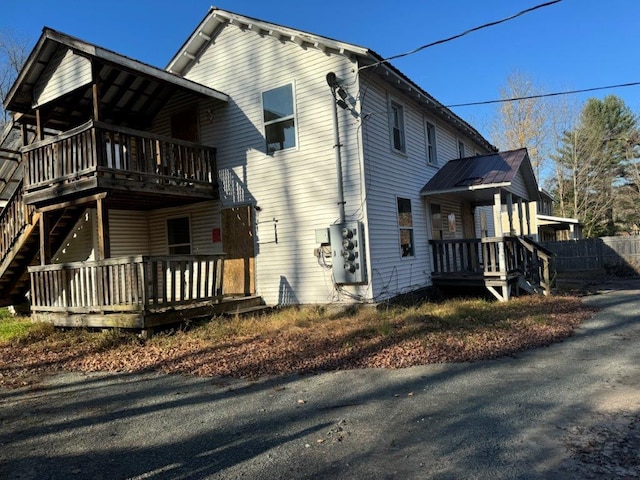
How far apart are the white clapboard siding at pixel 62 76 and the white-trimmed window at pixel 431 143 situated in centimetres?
951

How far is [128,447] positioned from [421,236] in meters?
10.4

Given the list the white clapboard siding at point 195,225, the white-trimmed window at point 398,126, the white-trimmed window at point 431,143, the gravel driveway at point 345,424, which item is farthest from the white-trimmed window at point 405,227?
the gravel driveway at point 345,424

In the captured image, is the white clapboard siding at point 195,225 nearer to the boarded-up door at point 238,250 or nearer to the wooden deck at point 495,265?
the boarded-up door at point 238,250

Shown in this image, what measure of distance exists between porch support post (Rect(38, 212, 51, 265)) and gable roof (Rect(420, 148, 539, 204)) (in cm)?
954

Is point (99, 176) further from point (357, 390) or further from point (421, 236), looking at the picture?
point (421, 236)

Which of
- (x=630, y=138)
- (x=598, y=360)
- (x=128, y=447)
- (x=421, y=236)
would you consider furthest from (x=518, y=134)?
(x=128, y=447)

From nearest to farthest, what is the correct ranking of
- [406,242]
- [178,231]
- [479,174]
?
[406,242] < [479,174] < [178,231]

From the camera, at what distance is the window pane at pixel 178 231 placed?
13.3 m

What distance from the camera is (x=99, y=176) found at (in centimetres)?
937

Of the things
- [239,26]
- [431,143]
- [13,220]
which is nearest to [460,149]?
[431,143]

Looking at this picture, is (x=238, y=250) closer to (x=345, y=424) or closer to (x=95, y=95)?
(x=95, y=95)

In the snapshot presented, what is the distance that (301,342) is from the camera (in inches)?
312

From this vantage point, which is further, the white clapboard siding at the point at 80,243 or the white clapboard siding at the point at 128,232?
→ the white clapboard siding at the point at 128,232

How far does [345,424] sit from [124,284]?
6.13 meters
